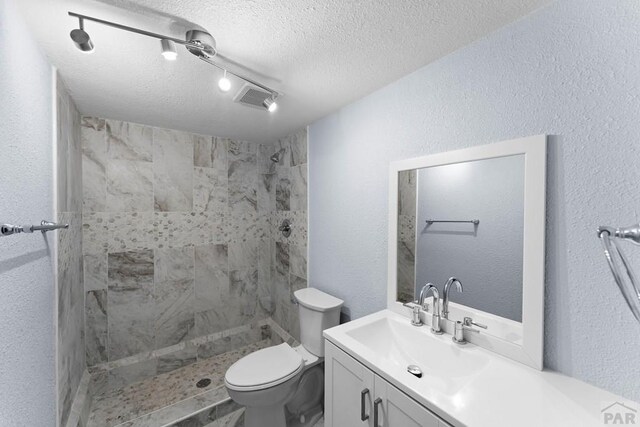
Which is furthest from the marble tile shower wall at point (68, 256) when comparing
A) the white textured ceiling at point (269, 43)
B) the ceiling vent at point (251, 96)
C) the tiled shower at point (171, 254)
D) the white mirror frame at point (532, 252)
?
the white mirror frame at point (532, 252)

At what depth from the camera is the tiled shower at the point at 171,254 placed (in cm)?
199

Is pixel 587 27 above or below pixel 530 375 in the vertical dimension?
above

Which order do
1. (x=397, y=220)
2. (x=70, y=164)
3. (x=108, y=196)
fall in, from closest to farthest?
1. (x=397, y=220)
2. (x=70, y=164)
3. (x=108, y=196)

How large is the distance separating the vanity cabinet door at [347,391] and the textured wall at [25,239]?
1142mm

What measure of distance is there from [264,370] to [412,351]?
96 cm

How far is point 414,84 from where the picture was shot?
1365 millimetres

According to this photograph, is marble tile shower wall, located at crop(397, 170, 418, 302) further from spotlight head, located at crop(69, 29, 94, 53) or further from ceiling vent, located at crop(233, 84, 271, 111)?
spotlight head, located at crop(69, 29, 94, 53)

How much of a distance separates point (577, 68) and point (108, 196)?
2879 mm

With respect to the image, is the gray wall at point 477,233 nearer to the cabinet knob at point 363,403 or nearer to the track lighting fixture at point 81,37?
the cabinet knob at point 363,403

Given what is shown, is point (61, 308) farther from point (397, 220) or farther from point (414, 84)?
point (414, 84)

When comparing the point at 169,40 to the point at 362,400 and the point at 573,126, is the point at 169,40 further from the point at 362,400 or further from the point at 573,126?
the point at 362,400

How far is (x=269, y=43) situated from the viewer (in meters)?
1.12

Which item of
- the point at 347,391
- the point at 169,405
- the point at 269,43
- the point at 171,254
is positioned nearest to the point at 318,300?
the point at 347,391

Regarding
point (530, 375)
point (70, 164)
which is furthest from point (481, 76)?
point (70, 164)
